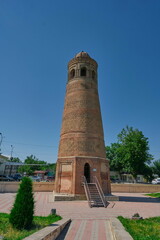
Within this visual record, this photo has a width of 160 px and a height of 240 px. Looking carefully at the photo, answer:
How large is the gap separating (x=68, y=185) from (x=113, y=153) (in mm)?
33334

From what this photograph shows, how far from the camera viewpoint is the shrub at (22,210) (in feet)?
18.4

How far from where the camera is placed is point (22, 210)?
569 cm

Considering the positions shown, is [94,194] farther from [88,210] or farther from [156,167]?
[156,167]

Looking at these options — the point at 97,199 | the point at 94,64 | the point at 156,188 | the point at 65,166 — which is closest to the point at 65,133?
the point at 65,166

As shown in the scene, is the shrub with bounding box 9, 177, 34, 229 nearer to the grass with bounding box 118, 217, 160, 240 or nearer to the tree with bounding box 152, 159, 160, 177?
the grass with bounding box 118, 217, 160, 240

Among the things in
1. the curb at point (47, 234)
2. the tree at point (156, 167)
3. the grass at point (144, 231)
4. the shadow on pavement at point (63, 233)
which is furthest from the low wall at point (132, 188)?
the tree at point (156, 167)

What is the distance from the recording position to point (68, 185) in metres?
14.5

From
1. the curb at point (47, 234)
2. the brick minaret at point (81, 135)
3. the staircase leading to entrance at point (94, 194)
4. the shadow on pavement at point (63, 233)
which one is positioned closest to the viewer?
the curb at point (47, 234)

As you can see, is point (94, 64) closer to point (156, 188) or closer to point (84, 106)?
point (84, 106)

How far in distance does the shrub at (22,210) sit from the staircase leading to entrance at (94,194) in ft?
20.9

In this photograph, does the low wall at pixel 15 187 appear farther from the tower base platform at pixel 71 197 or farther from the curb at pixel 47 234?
the curb at pixel 47 234

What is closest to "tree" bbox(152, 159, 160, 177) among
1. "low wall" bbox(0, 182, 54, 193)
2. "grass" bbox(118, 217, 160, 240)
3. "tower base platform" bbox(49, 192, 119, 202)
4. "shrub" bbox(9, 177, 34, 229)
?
"low wall" bbox(0, 182, 54, 193)

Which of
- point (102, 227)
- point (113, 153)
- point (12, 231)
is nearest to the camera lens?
point (12, 231)

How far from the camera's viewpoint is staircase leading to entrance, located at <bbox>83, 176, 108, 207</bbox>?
11641 millimetres
